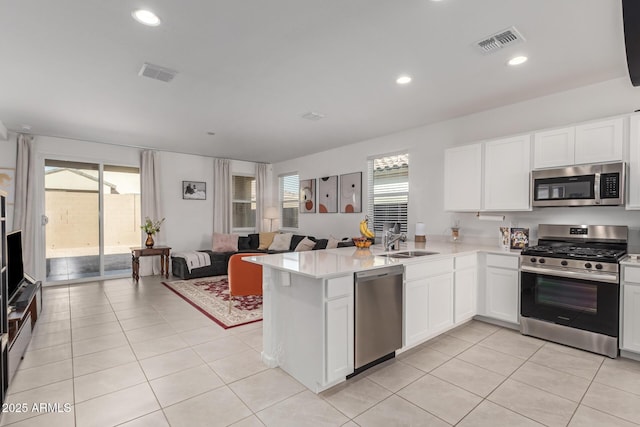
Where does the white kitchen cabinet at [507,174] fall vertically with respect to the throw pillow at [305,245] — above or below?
above

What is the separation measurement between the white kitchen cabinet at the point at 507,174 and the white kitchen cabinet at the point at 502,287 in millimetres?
620

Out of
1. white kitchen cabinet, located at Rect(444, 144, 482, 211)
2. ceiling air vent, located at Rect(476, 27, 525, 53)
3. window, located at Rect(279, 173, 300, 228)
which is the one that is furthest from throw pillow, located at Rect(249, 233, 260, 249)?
ceiling air vent, located at Rect(476, 27, 525, 53)

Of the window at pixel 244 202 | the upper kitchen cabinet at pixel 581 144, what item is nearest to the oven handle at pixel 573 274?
the upper kitchen cabinet at pixel 581 144

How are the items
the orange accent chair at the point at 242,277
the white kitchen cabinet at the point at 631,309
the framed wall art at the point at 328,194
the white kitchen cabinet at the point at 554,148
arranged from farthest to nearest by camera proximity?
the framed wall art at the point at 328,194
the orange accent chair at the point at 242,277
the white kitchen cabinet at the point at 554,148
the white kitchen cabinet at the point at 631,309

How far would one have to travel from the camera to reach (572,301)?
296cm

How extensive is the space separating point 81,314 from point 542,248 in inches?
217

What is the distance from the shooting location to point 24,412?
6.73 feet

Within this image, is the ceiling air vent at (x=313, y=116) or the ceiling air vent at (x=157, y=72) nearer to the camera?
the ceiling air vent at (x=157, y=72)

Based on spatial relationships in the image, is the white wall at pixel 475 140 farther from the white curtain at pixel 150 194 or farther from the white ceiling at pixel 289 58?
the white curtain at pixel 150 194

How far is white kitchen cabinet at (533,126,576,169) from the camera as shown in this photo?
3.13m

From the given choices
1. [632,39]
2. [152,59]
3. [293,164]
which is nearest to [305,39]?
[152,59]

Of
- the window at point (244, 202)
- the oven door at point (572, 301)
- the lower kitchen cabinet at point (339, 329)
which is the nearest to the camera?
the lower kitchen cabinet at point (339, 329)

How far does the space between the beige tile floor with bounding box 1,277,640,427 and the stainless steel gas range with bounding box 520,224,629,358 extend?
0.16m

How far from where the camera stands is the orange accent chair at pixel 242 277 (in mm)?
3814
